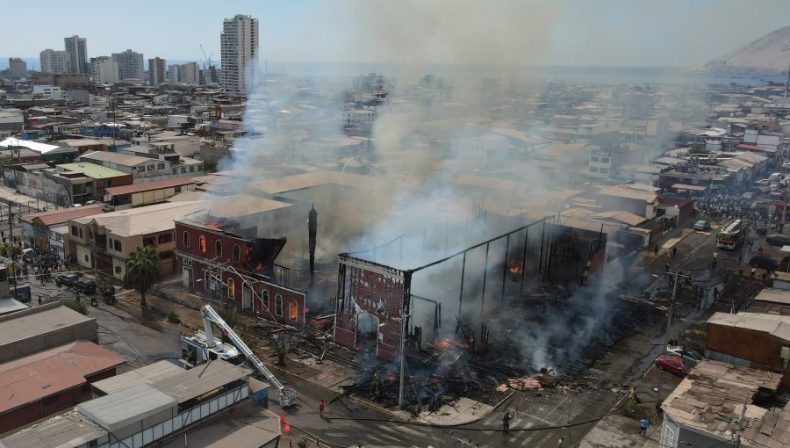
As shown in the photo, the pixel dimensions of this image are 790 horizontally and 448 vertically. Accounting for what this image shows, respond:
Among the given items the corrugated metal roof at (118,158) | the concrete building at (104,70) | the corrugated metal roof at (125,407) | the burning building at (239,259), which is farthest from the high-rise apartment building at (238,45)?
the corrugated metal roof at (125,407)

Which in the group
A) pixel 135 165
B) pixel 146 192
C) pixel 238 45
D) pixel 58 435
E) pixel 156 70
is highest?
pixel 238 45

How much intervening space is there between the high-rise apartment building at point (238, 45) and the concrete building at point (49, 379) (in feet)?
284

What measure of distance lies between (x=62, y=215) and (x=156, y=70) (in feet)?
522

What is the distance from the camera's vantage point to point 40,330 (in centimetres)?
1847

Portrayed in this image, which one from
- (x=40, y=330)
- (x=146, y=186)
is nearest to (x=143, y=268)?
(x=40, y=330)

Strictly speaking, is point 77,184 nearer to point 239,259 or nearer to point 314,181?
point 314,181

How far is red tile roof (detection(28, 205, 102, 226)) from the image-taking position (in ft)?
104

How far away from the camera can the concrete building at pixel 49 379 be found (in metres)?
15.1

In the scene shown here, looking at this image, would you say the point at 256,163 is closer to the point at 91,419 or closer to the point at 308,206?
the point at 308,206

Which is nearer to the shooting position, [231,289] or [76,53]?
[231,289]

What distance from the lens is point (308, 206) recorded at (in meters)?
31.9

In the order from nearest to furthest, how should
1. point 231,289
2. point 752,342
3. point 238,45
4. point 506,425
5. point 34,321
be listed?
1. point 506,425
2. point 752,342
3. point 34,321
4. point 231,289
5. point 238,45

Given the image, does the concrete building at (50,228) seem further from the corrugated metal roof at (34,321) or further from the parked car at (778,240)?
the parked car at (778,240)

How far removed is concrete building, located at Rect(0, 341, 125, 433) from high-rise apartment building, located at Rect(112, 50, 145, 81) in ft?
610
